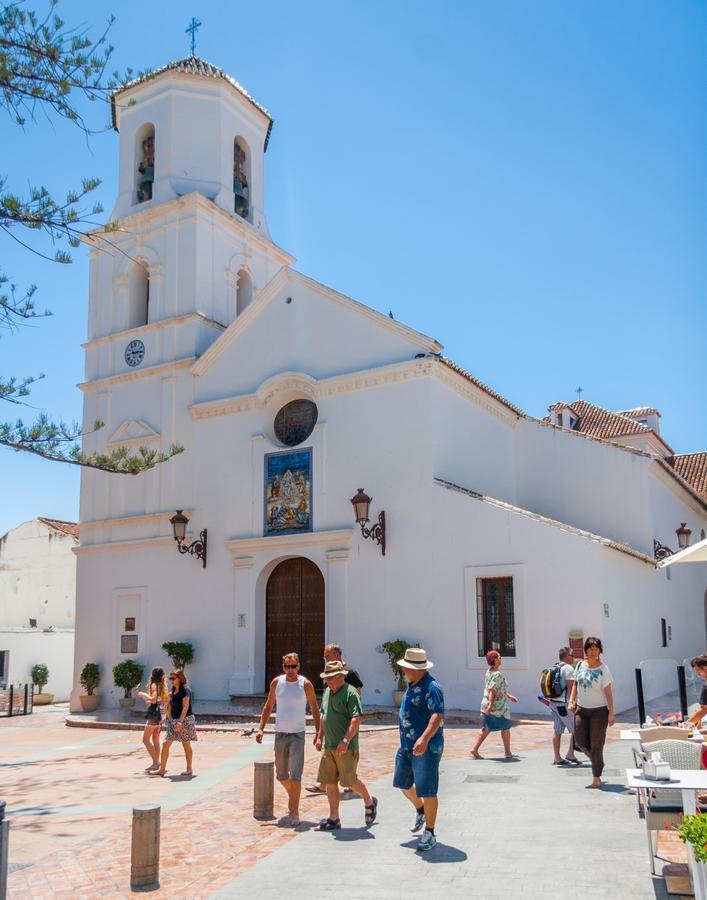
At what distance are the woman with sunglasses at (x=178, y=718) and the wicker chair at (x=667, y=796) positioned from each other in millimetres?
6496

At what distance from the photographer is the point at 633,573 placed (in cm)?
1920

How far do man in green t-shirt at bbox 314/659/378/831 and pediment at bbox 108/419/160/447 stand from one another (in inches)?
599

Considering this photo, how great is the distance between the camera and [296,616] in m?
20.2

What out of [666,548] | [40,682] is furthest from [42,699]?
[666,548]

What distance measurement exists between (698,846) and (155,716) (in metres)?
8.86

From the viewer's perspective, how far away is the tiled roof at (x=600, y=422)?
101ft

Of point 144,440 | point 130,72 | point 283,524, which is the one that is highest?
point 130,72

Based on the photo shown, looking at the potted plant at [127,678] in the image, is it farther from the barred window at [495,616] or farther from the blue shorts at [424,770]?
the blue shorts at [424,770]

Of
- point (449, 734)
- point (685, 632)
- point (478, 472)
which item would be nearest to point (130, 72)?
point (449, 734)

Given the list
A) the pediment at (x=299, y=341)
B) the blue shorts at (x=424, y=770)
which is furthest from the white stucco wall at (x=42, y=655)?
the blue shorts at (x=424, y=770)

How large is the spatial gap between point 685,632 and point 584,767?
1425 cm

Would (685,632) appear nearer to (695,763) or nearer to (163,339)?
(163,339)

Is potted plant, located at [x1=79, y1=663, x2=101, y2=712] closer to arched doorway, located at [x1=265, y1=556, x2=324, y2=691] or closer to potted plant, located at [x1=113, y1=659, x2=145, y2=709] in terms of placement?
potted plant, located at [x1=113, y1=659, x2=145, y2=709]

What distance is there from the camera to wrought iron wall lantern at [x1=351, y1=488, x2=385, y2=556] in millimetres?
18734
